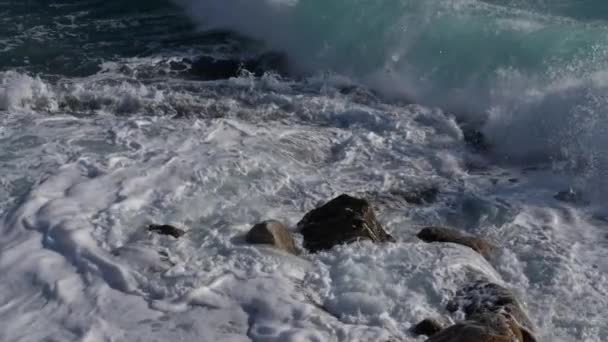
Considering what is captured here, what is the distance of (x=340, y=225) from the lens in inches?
280

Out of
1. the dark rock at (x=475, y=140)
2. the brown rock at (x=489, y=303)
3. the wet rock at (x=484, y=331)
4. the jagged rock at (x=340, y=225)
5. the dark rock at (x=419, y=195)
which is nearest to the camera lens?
the wet rock at (x=484, y=331)

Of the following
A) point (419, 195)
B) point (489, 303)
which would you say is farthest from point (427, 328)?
point (419, 195)

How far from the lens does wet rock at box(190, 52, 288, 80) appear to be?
Result: 11742mm

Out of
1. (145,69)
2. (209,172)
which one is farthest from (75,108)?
(209,172)

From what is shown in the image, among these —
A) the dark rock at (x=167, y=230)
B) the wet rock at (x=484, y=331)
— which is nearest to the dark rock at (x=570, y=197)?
the wet rock at (x=484, y=331)

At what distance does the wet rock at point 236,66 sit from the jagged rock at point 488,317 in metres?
6.31

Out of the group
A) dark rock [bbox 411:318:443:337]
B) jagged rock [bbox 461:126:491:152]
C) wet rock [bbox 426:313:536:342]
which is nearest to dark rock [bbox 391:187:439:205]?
jagged rock [bbox 461:126:491:152]

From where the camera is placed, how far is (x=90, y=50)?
1238cm

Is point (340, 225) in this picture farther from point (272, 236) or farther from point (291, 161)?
point (291, 161)

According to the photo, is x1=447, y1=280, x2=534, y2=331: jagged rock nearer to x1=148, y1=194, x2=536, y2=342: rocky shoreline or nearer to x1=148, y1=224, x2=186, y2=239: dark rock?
x1=148, y1=194, x2=536, y2=342: rocky shoreline

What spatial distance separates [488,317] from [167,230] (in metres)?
3.05

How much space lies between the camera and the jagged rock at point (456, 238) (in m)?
7.27

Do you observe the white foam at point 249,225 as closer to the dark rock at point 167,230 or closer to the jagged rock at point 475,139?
the dark rock at point 167,230

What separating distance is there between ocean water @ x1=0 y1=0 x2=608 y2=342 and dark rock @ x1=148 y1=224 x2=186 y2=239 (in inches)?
5.1
